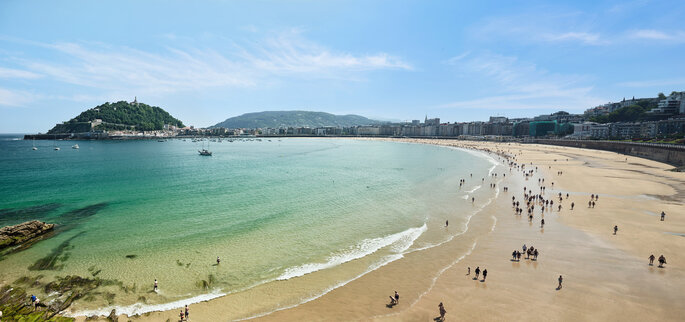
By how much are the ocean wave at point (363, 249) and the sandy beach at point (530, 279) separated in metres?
1.85

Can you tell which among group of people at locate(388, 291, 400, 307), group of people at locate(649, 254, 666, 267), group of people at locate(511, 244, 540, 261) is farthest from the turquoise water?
group of people at locate(649, 254, 666, 267)

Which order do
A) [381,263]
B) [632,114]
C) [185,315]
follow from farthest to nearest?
[632,114]
[381,263]
[185,315]

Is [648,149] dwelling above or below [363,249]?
above

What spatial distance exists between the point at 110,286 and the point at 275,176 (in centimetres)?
3374

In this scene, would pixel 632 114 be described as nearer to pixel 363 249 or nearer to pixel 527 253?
pixel 527 253

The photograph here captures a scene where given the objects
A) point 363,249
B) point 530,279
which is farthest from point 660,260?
point 363,249

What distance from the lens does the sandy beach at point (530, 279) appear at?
12.1 meters

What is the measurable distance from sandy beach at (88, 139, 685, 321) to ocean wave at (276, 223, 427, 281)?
1849 mm

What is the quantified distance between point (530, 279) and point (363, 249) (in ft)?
29.3

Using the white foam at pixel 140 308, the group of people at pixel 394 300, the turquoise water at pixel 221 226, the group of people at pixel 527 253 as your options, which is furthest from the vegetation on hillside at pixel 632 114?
the white foam at pixel 140 308

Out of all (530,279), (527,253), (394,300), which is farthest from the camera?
(527,253)

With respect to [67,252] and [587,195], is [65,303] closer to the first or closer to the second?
[67,252]

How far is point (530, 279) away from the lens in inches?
577

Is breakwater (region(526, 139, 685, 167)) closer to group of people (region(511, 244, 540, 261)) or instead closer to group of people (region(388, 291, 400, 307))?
group of people (region(511, 244, 540, 261))
